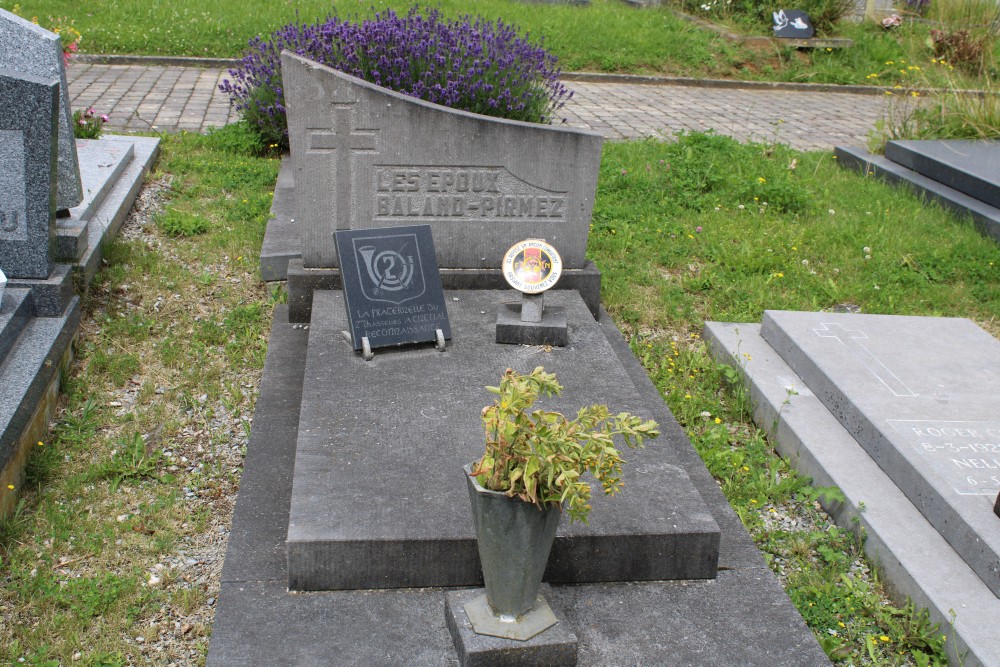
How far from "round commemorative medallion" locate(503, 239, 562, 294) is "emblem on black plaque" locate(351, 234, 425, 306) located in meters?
0.40

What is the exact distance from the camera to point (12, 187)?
13.6 ft

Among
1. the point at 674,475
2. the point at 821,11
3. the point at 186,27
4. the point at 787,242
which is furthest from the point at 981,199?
the point at 186,27

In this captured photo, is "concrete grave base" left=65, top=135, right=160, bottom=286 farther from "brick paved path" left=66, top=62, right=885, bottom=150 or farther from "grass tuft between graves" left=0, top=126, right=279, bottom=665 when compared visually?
"brick paved path" left=66, top=62, right=885, bottom=150

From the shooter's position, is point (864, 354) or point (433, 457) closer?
point (433, 457)

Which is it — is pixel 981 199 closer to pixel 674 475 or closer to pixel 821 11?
pixel 674 475

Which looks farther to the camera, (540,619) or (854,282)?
(854,282)

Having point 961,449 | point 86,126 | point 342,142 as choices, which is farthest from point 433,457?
point 86,126

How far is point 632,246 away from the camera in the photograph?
19.8 ft

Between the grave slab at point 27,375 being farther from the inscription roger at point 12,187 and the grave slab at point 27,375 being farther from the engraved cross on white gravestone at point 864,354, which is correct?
the engraved cross on white gravestone at point 864,354

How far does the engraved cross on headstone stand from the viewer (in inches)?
171

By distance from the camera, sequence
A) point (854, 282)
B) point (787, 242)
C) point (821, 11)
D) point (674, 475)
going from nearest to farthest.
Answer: point (674, 475)
point (854, 282)
point (787, 242)
point (821, 11)

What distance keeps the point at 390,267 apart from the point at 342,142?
2.36 feet

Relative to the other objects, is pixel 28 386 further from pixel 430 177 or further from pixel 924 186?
pixel 924 186

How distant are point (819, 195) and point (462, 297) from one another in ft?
12.4
